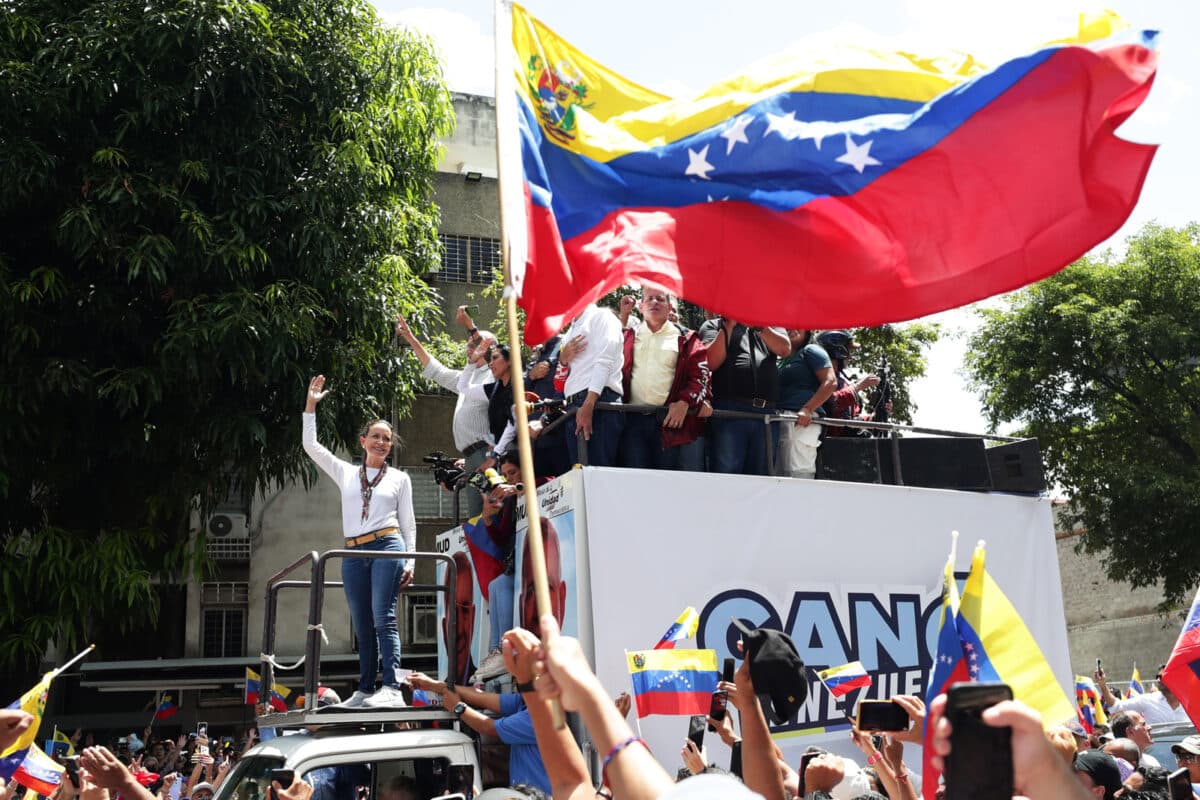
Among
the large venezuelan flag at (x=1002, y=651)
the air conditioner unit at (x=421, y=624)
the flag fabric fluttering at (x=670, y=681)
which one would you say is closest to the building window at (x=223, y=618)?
the air conditioner unit at (x=421, y=624)

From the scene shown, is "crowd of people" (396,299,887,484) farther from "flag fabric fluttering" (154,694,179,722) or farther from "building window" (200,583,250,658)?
"building window" (200,583,250,658)

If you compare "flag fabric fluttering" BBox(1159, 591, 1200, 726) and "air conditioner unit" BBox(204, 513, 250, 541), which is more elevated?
"air conditioner unit" BBox(204, 513, 250, 541)

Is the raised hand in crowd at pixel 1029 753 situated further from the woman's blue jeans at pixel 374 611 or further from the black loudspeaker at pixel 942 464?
the black loudspeaker at pixel 942 464

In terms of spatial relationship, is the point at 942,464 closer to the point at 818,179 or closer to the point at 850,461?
the point at 850,461

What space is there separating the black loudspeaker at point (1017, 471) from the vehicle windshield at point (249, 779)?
5709 millimetres

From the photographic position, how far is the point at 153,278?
15.3 m

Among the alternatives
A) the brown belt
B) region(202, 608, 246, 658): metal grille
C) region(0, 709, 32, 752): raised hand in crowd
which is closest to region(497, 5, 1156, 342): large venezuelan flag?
region(0, 709, 32, 752): raised hand in crowd

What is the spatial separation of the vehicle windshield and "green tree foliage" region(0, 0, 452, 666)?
9.43m

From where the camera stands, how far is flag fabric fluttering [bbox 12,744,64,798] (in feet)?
21.9

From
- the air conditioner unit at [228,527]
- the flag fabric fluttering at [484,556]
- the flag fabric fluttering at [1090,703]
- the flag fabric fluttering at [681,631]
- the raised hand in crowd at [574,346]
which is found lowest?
the flag fabric fluttering at [1090,703]

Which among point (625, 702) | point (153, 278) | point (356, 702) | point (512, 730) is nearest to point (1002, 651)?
point (625, 702)

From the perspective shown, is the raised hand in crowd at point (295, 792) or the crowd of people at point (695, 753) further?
the raised hand in crowd at point (295, 792)

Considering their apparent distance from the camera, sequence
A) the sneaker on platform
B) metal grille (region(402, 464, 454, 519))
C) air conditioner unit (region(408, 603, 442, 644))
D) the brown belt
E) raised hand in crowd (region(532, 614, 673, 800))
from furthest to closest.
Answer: metal grille (region(402, 464, 454, 519)) → air conditioner unit (region(408, 603, 442, 644)) → the brown belt → the sneaker on platform → raised hand in crowd (region(532, 614, 673, 800))

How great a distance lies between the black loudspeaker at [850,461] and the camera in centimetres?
902
